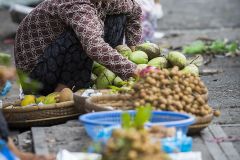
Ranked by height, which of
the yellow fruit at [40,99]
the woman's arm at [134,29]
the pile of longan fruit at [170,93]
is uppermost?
the woman's arm at [134,29]

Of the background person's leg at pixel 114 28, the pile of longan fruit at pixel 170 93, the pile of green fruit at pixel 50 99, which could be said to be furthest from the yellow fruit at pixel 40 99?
the pile of longan fruit at pixel 170 93

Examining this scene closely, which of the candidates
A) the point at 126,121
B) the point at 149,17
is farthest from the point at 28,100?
the point at 149,17

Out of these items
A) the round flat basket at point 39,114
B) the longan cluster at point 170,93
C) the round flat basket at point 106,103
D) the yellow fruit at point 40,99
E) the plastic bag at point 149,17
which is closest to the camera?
the longan cluster at point 170,93

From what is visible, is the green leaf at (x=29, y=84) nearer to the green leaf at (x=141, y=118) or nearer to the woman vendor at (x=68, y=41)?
the woman vendor at (x=68, y=41)

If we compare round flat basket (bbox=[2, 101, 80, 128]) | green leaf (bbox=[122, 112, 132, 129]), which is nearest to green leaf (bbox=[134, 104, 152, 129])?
green leaf (bbox=[122, 112, 132, 129])

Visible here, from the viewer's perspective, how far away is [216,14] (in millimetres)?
15492

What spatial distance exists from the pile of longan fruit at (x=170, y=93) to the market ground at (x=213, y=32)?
388 millimetres

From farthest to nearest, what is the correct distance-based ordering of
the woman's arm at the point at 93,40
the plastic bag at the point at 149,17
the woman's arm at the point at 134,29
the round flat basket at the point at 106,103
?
the plastic bag at the point at 149,17, the woman's arm at the point at 134,29, the woman's arm at the point at 93,40, the round flat basket at the point at 106,103

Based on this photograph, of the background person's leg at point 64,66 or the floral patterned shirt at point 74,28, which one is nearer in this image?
the floral patterned shirt at point 74,28

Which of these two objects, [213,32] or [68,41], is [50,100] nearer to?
[68,41]

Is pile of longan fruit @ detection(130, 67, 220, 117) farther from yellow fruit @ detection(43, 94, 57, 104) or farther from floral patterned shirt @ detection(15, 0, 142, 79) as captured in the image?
yellow fruit @ detection(43, 94, 57, 104)

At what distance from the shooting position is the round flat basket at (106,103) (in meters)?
5.16

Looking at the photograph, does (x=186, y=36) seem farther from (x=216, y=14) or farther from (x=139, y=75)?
(x=139, y=75)

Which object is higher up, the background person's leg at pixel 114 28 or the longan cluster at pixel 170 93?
the background person's leg at pixel 114 28
